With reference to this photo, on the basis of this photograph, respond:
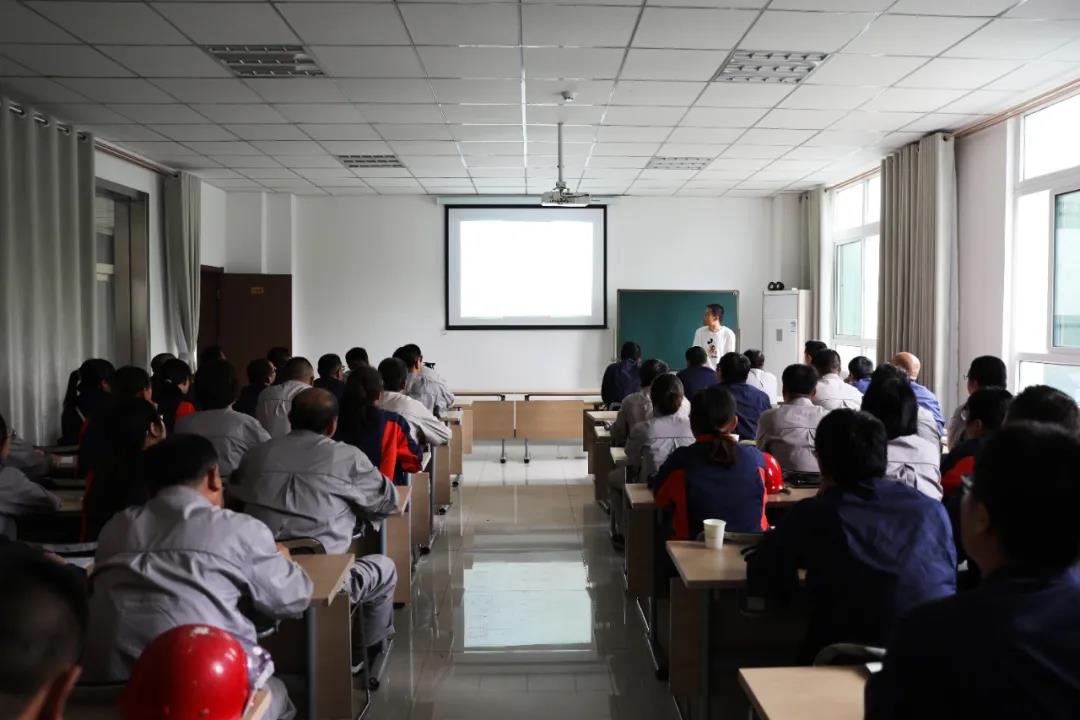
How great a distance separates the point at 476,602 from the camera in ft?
15.2

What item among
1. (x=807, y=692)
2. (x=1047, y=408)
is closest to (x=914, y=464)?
(x=1047, y=408)

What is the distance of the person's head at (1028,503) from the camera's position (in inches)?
46.8

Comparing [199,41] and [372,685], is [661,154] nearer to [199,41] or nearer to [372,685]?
[199,41]

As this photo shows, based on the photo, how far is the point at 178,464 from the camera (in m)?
2.25

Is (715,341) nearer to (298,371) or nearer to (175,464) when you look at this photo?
(298,371)

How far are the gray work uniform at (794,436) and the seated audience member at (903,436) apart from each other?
0.90 metres

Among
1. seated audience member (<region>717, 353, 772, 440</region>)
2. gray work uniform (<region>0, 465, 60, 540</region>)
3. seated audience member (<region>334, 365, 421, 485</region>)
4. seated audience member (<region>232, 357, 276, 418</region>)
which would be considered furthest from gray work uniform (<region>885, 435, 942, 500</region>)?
seated audience member (<region>232, 357, 276, 418</region>)

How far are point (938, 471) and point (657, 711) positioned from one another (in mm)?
1624

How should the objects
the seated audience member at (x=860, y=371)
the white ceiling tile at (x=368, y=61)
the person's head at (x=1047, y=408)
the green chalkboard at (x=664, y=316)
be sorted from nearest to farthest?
1. the person's head at (x=1047, y=408)
2. the white ceiling tile at (x=368, y=61)
3. the seated audience member at (x=860, y=371)
4. the green chalkboard at (x=664, y=316)

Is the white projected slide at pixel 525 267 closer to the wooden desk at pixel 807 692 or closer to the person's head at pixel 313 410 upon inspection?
the person's head at pixel 313 410

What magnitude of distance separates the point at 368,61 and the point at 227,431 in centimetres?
264

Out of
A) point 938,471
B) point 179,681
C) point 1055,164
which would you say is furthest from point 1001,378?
point 179,681

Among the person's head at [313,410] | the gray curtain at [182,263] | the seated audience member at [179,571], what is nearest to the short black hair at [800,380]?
the person's head at [313,410]

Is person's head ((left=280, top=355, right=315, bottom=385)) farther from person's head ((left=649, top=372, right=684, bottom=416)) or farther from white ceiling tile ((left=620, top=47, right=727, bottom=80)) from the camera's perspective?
white ceiling tile ((left=620, top=47, right=727, bottom=80))
